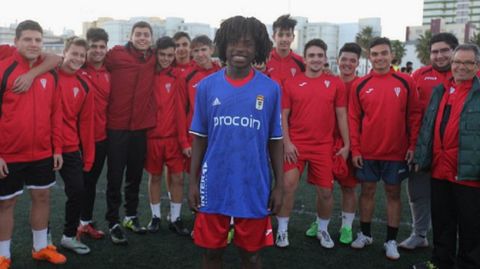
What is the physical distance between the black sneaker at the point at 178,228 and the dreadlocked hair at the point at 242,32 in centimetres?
282

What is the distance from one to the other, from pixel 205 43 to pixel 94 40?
1214 mm

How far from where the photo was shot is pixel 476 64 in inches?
148

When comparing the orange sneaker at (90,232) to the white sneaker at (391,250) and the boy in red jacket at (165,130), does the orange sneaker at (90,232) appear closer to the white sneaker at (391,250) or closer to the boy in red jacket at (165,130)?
the boy in red jacket at (165,130)

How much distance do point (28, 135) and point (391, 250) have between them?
3.65 metres

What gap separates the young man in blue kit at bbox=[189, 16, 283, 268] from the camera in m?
2.79

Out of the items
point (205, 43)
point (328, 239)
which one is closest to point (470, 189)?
point (328, 239)

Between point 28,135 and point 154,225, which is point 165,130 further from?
point 28,135

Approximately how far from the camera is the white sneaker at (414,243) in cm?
486

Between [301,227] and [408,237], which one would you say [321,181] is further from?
[408,237]

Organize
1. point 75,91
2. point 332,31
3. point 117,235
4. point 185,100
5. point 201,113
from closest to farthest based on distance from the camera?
1. point 201,113
2. point 75,91
3. point 117,235
4. point 185,100
5. point 332,31

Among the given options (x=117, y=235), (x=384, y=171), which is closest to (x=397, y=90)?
(x=384, y=171)

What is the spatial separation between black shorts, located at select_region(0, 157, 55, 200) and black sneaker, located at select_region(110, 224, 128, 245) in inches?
38.8

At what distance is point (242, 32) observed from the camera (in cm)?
279

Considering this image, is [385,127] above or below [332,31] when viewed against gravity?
below
